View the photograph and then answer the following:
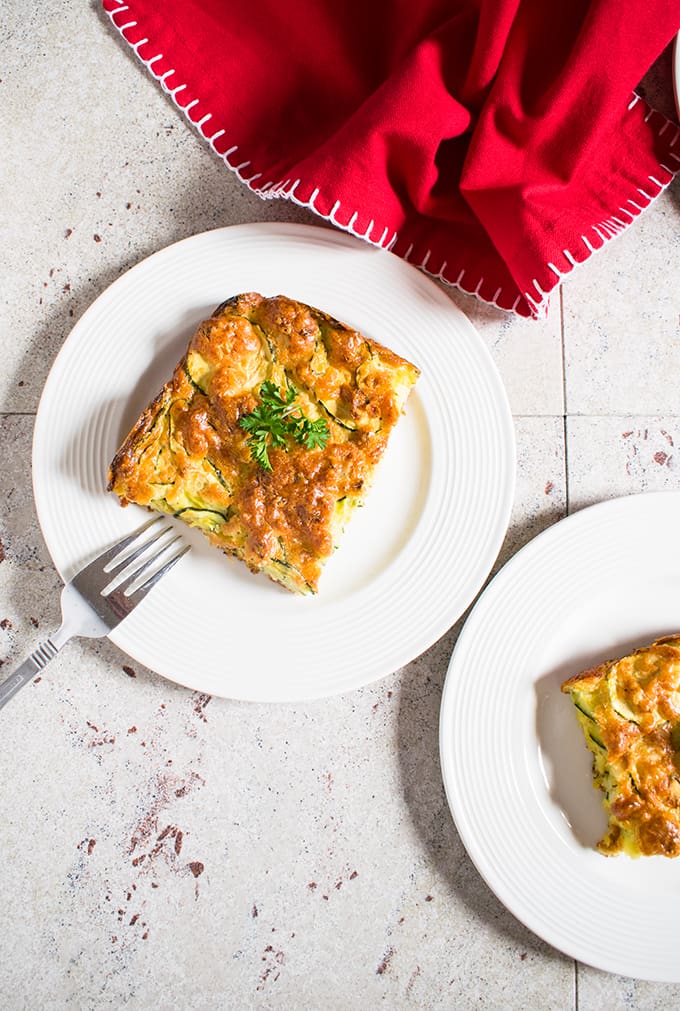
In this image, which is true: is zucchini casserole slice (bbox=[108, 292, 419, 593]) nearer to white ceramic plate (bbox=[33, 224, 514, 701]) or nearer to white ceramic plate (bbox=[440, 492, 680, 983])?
white ceramic plate (bbox=[33, 224, 514, 701])

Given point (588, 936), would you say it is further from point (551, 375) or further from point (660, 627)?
point (551, 375)

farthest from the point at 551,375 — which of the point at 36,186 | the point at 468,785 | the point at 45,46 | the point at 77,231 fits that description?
the point at 45,46

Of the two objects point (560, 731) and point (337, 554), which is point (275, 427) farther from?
point (560, 731)

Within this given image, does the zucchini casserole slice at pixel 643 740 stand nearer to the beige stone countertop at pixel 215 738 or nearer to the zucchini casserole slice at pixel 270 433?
the beige stone countertop at pixel 215 738

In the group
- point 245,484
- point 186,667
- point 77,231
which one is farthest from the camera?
point 77,231

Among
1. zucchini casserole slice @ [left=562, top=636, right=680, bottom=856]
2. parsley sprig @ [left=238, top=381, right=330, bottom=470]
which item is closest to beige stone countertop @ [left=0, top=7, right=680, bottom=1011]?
zucchini casserole slice @ [left=562, top=636, right=680, bottom=856]

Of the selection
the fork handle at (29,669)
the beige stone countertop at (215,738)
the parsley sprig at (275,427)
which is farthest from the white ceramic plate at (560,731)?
the fork handle at (29,669)

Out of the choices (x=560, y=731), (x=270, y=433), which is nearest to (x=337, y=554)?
(x=270, y=433)
